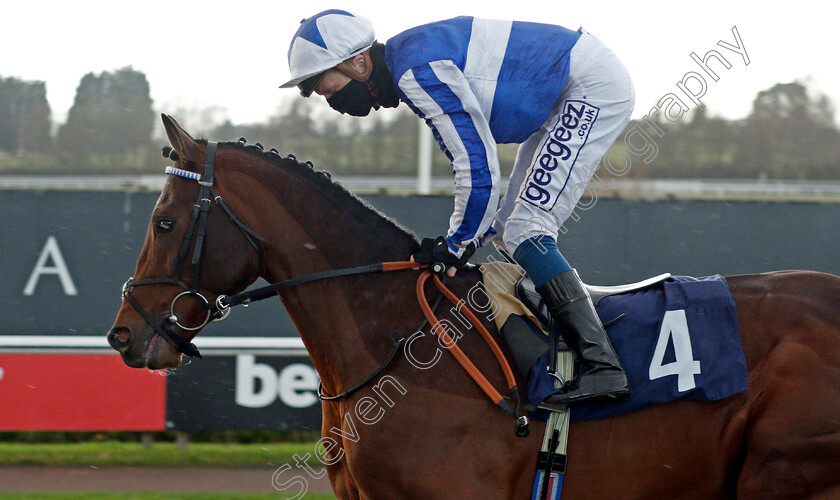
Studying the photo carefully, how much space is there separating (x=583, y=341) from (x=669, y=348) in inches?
11.6

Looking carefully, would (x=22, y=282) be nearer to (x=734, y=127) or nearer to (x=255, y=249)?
(x=255, y=249)

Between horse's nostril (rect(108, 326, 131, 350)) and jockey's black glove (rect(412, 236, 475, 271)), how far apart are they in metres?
0.92

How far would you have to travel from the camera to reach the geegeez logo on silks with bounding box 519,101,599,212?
260cm

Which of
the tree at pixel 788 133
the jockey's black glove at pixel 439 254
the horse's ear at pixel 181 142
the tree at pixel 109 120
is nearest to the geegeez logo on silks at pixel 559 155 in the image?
the jockey's black glove at pixel 439 254

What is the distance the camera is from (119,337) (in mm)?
2457

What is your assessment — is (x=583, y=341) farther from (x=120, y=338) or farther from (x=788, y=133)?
(x=788, y=133)

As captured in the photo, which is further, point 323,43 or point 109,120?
point 109,120

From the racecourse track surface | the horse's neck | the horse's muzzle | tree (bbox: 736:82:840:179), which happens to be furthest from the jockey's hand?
tree (bbox: 736:82:840:179)

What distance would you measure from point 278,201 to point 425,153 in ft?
14.7

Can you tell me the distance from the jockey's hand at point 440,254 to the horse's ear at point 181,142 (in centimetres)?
78

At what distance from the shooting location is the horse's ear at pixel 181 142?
2504 mm

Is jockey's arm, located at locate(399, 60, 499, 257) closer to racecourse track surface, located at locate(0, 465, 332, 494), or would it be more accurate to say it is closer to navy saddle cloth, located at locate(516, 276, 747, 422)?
navy saddle cloth, located at locate(516, 276, 747, 422)

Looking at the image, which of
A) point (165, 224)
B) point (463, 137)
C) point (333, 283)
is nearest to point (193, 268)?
point (165, 224)

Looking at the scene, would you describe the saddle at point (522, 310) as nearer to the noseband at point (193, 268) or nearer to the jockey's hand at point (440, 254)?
the jockey's hand at point (440, 254)
